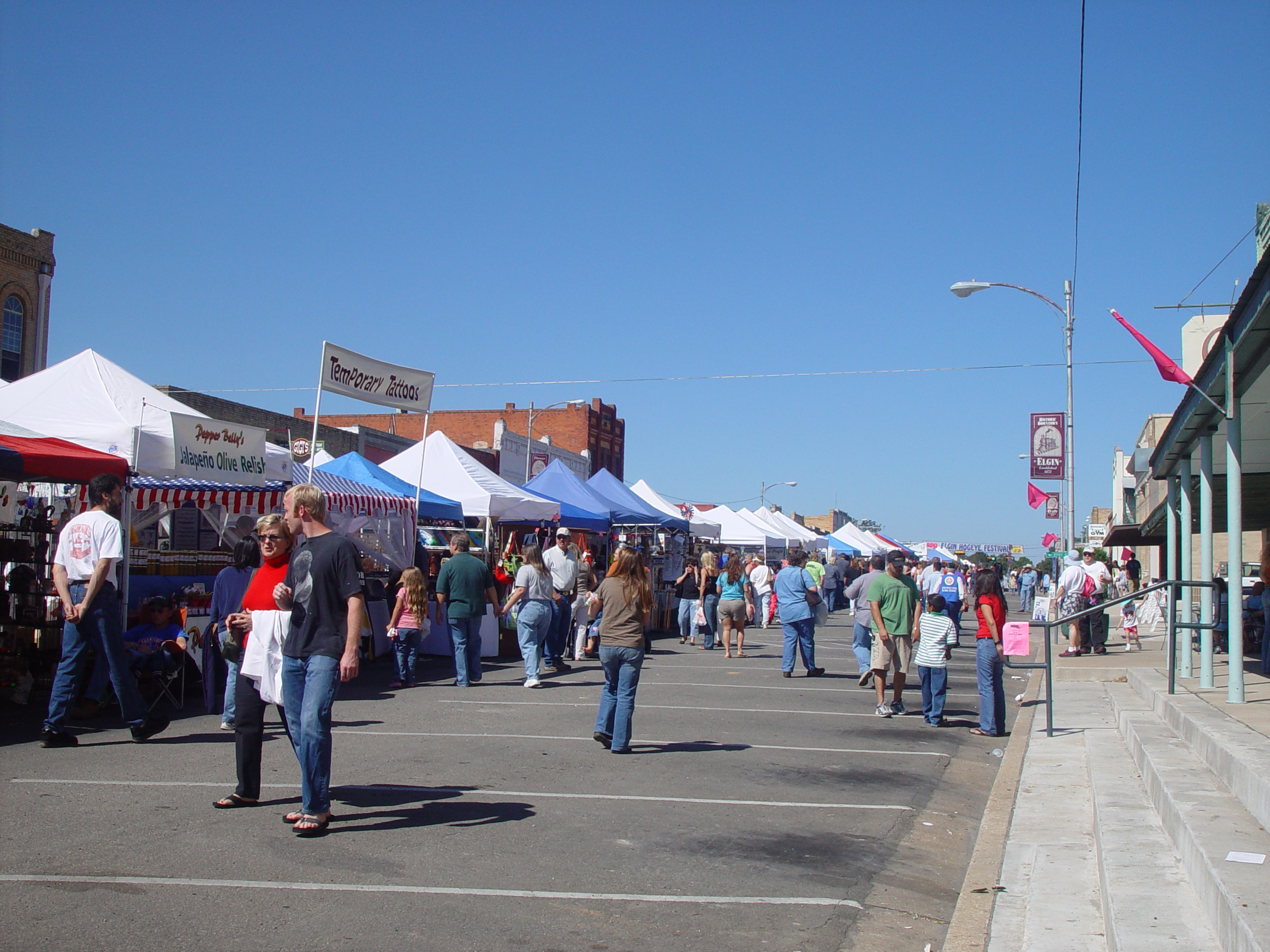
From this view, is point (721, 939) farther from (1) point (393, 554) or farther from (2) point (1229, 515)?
(1) point (393, 554)

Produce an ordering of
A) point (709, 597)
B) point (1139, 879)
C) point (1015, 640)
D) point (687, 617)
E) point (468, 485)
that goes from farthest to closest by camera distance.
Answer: point (687, 617) → point (709, 597) → point (468, 485) → point (1015, 640) → point (1139, 879)

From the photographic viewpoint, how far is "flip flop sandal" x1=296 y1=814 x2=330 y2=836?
569 cm

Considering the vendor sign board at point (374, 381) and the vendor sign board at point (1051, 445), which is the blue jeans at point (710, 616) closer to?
the vendor sign board at point (374, 381)

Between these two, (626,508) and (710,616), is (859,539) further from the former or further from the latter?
(710,616)

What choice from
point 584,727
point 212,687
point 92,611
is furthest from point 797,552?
point 92,611

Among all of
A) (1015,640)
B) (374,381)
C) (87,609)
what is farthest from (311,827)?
(374,381)

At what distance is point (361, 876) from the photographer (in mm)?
5098

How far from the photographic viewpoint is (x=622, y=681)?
863 centimetres

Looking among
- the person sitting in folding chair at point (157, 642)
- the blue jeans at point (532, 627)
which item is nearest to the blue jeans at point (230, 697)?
the person sitting in folding chair at point (157, 642)

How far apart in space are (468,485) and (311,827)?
1221cm

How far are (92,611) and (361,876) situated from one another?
13.2 feet

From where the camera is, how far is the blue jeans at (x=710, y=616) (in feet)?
65.0

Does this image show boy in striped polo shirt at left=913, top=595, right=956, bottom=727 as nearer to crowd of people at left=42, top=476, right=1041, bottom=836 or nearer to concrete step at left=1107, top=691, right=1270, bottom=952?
crowd of people at left=42, top=476, right=1041, bottom=836

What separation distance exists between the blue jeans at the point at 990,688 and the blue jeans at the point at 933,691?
394 mm
